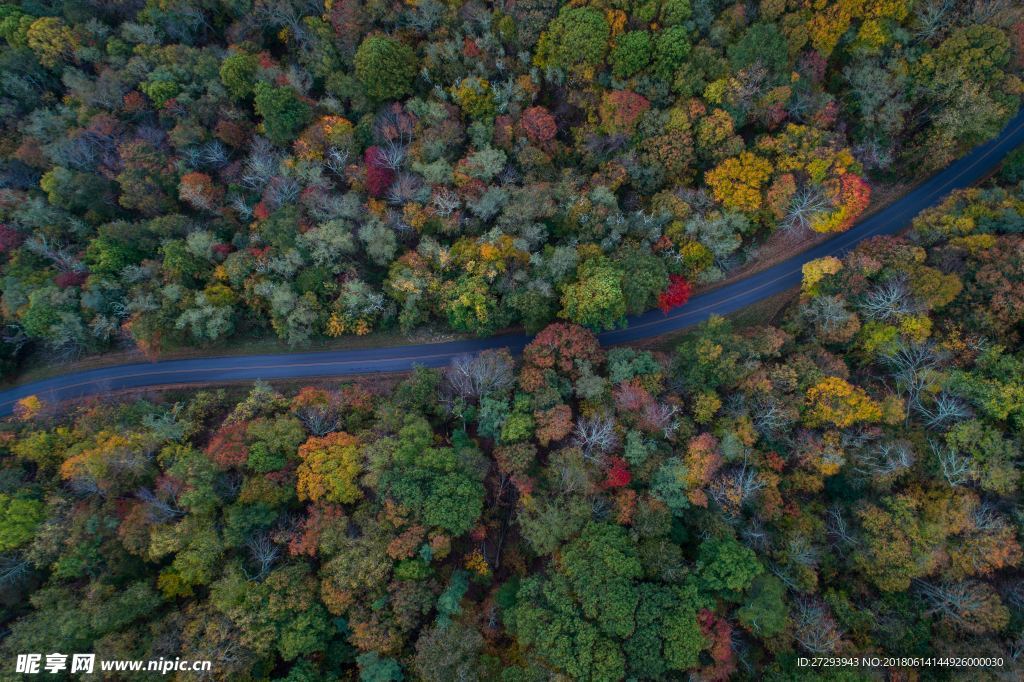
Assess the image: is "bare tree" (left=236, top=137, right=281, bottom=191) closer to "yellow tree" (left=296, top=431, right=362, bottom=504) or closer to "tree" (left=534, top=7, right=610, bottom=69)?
"yellow tree" (left=296, top=431, right=362, bottom=504)

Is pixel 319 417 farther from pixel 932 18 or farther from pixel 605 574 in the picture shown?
pixel 932 18

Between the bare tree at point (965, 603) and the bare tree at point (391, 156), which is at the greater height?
the bare tree at point (391, 156)

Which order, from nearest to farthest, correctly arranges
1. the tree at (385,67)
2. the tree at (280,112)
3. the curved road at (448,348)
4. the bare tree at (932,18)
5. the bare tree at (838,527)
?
the bare tree at (838,527)
the bare tree at (932,18)
the tree at (385,67)
the tree at (280,112)
the curved road at (448,348)

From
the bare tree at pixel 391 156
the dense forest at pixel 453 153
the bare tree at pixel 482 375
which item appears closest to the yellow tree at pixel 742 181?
the dense forest at pixel 453 153

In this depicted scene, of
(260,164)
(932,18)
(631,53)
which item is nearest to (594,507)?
(631,53)

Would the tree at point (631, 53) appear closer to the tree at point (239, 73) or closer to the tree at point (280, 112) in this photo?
the tree at point (280, 112)
